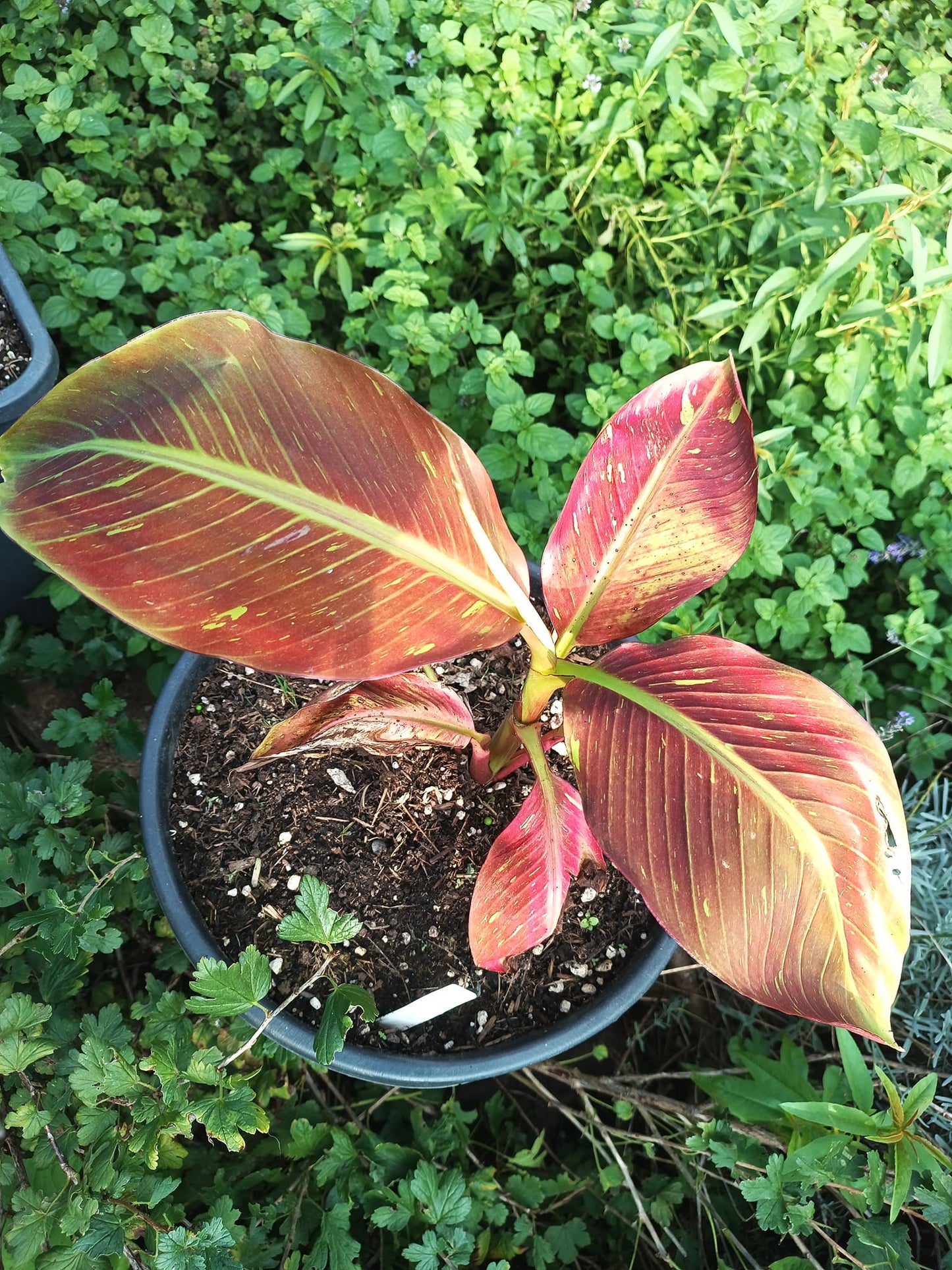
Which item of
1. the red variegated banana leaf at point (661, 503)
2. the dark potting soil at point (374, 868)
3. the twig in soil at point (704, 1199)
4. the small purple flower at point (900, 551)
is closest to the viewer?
the red variegated banana leaf at point (661, 503)

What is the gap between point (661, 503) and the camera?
2.72 ft

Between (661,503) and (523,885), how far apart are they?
1.34ft

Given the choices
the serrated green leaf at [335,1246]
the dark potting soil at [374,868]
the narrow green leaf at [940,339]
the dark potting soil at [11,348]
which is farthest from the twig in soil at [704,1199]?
the dark potting soil at [11,348]

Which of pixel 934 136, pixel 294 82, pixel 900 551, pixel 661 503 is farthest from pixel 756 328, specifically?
pixel 294 82

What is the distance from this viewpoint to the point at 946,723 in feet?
5.31

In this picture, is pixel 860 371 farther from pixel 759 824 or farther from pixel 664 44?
pixel 759 824

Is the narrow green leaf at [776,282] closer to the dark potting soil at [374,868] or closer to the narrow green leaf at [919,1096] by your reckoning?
the dark potting soil at [374,868]

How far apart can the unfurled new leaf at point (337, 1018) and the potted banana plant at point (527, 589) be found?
0.54 ft

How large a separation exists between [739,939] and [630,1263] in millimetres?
796

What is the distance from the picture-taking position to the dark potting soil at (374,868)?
3.40 feet

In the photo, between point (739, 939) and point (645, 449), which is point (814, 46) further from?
point (739, 939)

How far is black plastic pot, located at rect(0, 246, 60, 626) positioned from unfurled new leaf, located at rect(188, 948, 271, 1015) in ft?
2.65

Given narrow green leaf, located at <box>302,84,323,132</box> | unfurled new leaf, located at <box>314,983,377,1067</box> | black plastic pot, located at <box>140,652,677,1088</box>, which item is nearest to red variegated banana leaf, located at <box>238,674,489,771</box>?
black plastic pot, located at <box>140,652,677,1088</box>

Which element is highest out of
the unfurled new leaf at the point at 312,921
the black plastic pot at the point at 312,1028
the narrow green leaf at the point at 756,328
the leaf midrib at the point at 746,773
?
the narrow green leaf at the point at 756,328
